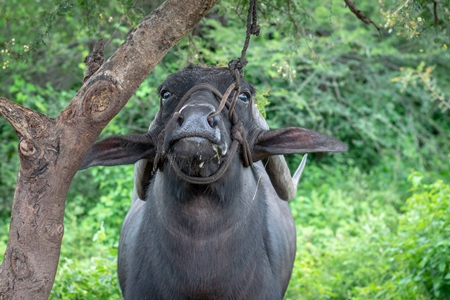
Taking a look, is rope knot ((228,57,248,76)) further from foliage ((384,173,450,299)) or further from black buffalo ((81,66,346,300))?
foliage ((384,173,450,299))

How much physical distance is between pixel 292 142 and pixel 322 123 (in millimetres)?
7095

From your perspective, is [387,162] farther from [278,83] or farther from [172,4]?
[172,4]

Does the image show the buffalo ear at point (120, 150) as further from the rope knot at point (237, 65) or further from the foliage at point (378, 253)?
the foliage at point (378, 253)

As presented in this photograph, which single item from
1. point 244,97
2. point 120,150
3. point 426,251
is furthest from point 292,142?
point 426,251

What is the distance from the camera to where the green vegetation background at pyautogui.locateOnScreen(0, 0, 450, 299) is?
564 centimetres

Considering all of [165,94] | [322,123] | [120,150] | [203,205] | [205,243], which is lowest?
[205,243]

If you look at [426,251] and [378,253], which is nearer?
[426,251]

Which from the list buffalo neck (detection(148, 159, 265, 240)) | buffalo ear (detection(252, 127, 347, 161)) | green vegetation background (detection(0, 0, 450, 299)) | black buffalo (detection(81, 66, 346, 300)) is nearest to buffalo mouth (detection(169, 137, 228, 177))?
black buffalo (detection(81, 66, 346, 300))

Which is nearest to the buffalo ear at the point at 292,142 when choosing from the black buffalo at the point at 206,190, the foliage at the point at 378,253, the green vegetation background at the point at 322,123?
the black buffalo at the point at 206,190

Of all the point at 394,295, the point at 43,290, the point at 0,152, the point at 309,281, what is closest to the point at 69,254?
the point at 0,152

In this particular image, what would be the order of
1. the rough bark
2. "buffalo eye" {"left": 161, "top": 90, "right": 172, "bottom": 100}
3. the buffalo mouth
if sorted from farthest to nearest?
"buffalo eye" {"left": 161, "top": 90, "right": 172, "bottom": 100} → the buffalo mouth → the rough bark

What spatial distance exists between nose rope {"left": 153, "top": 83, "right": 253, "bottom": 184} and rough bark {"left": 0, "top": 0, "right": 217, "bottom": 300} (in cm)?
38

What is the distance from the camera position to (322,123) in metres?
10.8

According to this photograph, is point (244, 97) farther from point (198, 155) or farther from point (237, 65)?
point (198, 155)
